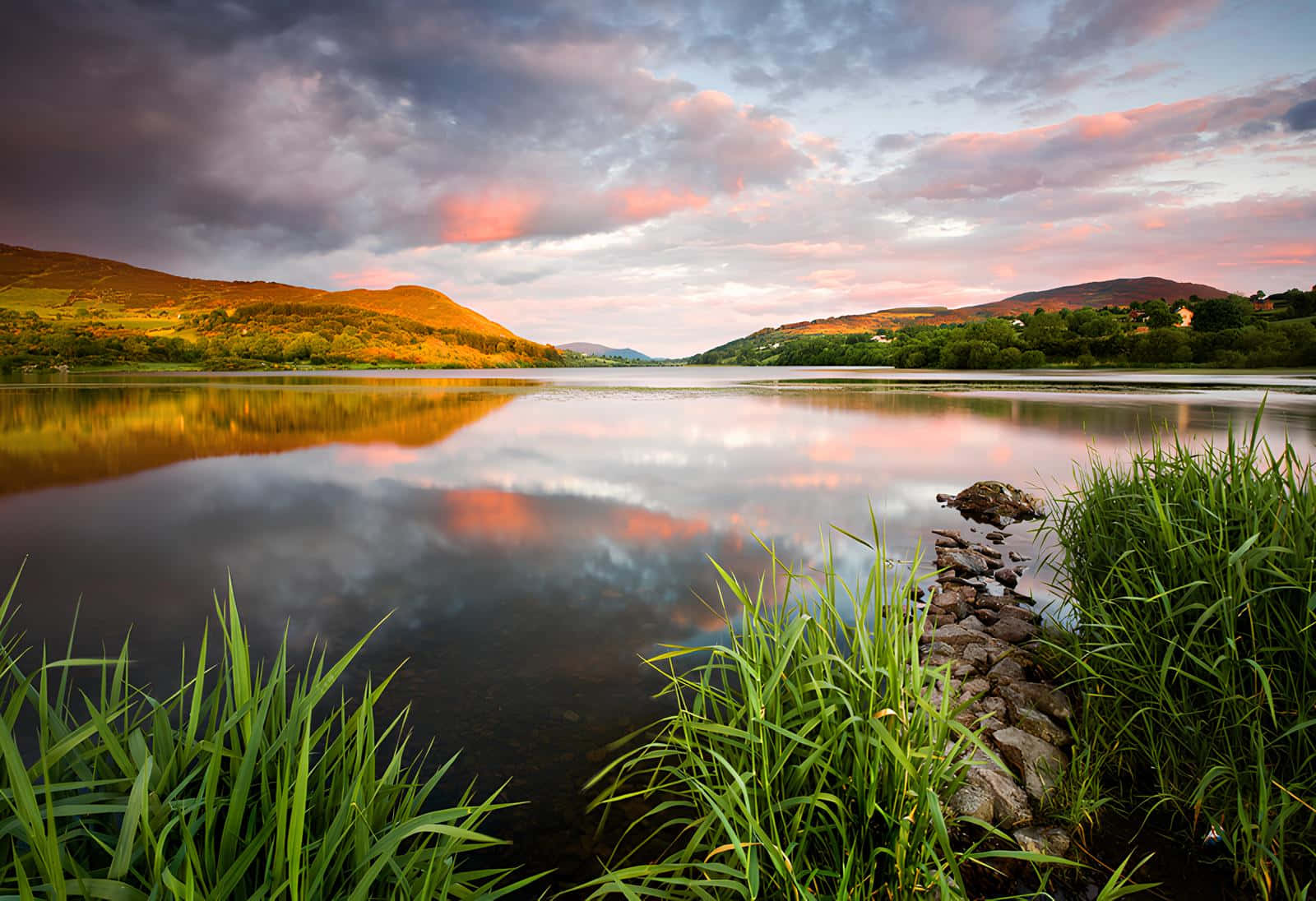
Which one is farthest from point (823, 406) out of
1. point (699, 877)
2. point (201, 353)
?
point (201, 353)

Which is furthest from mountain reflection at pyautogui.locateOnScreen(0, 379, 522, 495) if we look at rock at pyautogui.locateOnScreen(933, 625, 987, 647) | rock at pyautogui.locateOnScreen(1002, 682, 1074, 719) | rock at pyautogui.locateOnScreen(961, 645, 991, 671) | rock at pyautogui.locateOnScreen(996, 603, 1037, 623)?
rock at pyautogui.locateOnScreen(1002, 682, 1074, 719)

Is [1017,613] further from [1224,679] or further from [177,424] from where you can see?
[177,424]

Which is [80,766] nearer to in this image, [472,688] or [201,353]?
[472,688]

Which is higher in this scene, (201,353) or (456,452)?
(201,353)

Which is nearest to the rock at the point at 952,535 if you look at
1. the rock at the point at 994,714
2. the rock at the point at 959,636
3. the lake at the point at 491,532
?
the lake at the point at 491,532

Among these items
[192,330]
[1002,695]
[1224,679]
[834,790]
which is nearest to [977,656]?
[1002,695]

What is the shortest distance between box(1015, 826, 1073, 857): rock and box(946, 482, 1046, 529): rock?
7387 mm

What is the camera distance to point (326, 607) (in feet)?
19.8

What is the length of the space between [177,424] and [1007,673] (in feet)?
86.7

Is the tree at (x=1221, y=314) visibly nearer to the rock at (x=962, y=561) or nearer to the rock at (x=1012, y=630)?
the rock at (x=962, y=561)

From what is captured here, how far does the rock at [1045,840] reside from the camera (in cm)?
293

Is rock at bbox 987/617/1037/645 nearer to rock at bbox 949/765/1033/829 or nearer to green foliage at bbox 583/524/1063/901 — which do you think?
rock at bbox 949/765/1033/829

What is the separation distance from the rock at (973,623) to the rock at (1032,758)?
1.68 m

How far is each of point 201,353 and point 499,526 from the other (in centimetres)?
10874
